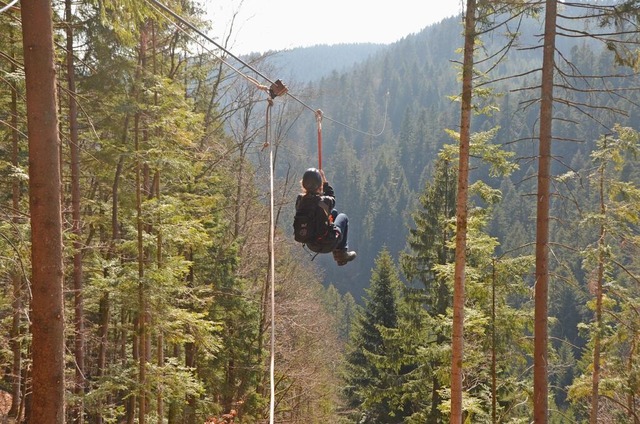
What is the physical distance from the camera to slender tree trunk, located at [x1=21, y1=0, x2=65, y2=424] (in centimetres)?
414

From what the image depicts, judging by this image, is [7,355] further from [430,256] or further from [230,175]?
[430,256]

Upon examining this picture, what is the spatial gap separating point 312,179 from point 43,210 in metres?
3.15

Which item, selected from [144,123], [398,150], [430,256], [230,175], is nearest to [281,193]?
[230,175]

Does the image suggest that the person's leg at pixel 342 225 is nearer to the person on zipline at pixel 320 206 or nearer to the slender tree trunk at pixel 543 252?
the person on zipline at pixel 320 206

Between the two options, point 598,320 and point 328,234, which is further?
point 598,320

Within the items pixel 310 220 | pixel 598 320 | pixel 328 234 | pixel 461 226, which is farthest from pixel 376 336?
pixel 310 220

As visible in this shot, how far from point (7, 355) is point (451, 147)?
1039cm

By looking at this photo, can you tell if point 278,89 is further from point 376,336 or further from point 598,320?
point 376,336

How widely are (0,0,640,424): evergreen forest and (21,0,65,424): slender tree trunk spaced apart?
2 centimetres

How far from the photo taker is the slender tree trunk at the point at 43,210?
414 cm

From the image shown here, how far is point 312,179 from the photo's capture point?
21.5ft

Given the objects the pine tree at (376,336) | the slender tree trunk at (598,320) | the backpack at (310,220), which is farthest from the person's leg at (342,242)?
the pine tree at (376,336)

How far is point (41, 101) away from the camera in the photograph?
13.7 ft

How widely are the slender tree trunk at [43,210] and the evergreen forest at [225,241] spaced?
0.02 metres
